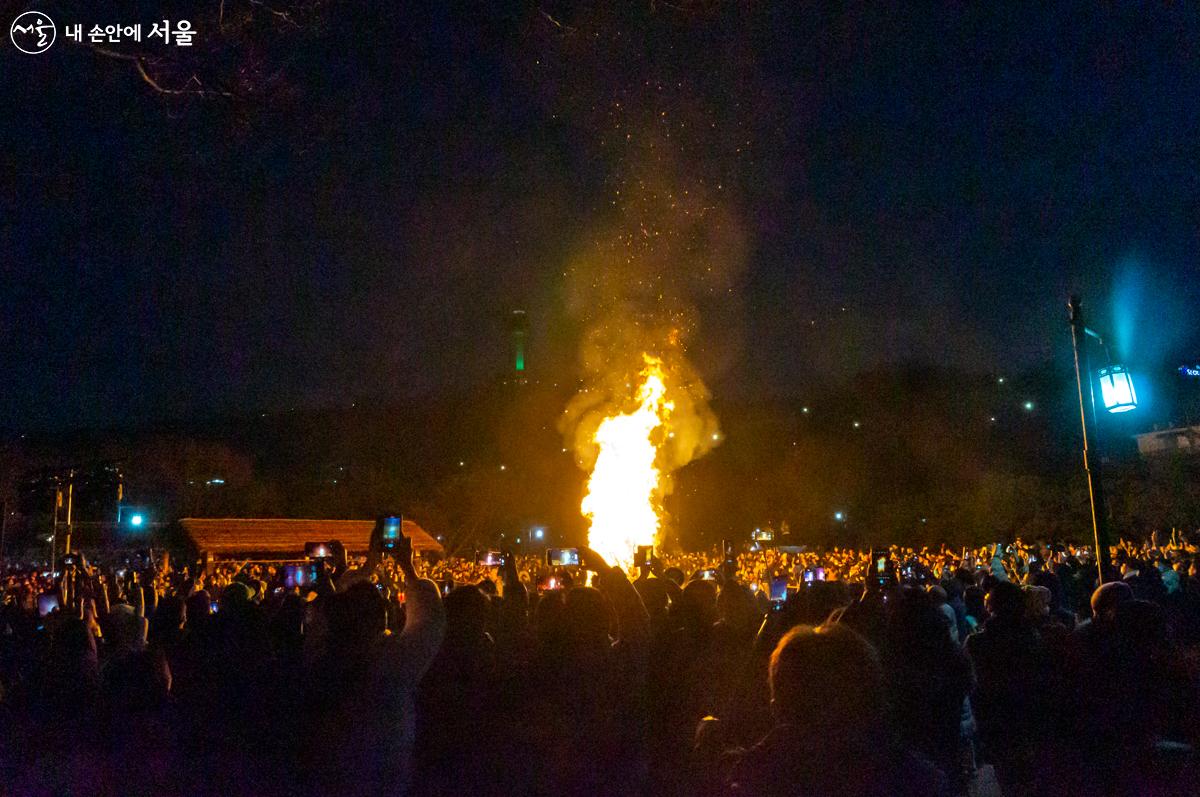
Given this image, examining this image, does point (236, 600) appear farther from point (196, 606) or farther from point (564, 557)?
point (564, 557)

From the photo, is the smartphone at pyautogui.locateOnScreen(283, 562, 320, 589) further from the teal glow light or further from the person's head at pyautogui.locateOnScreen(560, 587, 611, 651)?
the teal glow light

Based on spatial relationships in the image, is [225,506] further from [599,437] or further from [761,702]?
[761,702]

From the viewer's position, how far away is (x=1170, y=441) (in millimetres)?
35219

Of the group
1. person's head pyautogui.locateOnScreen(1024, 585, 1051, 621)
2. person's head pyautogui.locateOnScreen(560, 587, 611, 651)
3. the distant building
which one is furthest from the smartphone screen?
the distant building

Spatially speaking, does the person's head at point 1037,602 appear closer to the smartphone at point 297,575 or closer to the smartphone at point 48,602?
the smartphone at point 297,575

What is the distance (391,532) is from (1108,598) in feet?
13.7

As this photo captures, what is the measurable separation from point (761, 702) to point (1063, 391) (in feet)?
120

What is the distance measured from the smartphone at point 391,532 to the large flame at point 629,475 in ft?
53.6

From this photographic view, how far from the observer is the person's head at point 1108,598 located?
426cm

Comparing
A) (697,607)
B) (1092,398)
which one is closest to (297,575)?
(697,607)

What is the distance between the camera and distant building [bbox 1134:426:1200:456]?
2990 centimetres

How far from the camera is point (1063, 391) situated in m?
36.0

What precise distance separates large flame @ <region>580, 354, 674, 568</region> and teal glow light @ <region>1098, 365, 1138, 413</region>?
45.5 feet

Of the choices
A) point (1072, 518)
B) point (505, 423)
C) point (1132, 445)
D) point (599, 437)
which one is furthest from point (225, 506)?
point (1132, 445)
